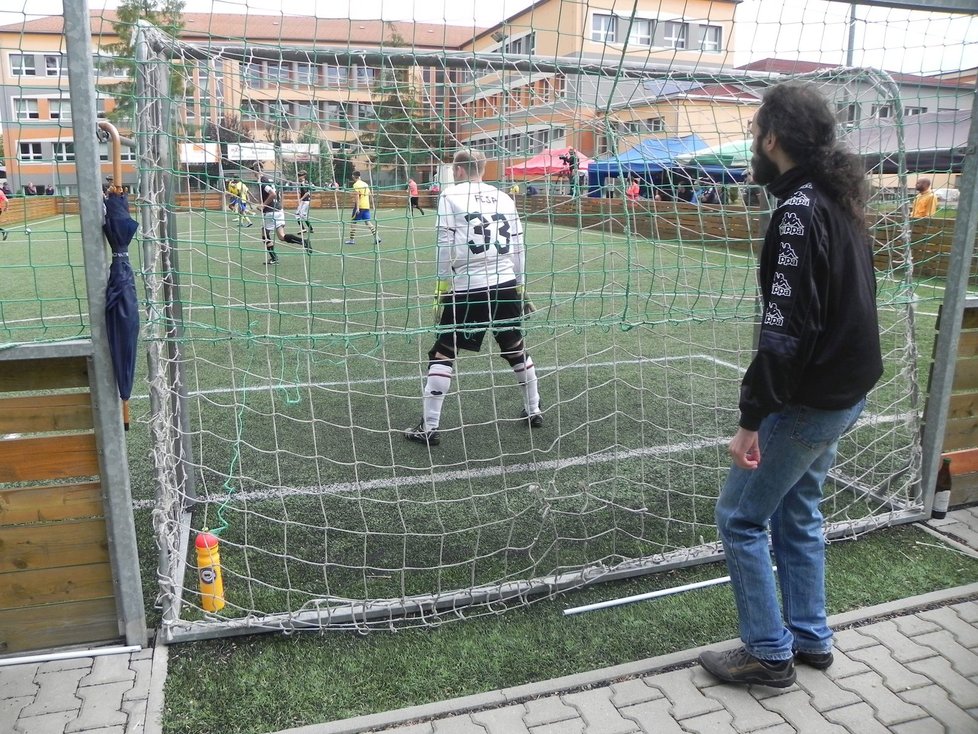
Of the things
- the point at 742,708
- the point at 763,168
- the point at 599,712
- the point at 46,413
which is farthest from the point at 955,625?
the point at 46,413

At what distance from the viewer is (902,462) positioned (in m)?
4.70

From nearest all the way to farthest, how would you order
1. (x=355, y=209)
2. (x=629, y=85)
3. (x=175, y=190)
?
(x=175, y=190), (x=355, y=209), (x=629, y=85)

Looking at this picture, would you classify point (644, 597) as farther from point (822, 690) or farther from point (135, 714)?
point (135, 714)

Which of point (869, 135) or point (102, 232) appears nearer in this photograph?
point (102, 232)

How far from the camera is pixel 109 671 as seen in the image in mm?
2959

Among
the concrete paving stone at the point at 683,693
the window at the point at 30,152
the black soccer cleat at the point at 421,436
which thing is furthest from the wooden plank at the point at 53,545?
the black soccer cleat at the point at 421,436

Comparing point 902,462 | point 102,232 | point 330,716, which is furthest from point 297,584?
point 902,462

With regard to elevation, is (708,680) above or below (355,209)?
below

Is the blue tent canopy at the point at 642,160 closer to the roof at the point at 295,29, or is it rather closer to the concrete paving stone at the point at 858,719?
the roof at the point at 295,29

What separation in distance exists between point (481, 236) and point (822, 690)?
10.1 feet

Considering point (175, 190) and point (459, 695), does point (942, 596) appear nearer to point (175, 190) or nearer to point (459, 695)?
point (459, 695)

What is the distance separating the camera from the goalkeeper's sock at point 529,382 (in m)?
5.58

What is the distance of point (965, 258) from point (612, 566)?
2.38 meters

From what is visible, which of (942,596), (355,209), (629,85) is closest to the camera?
(942,596)
